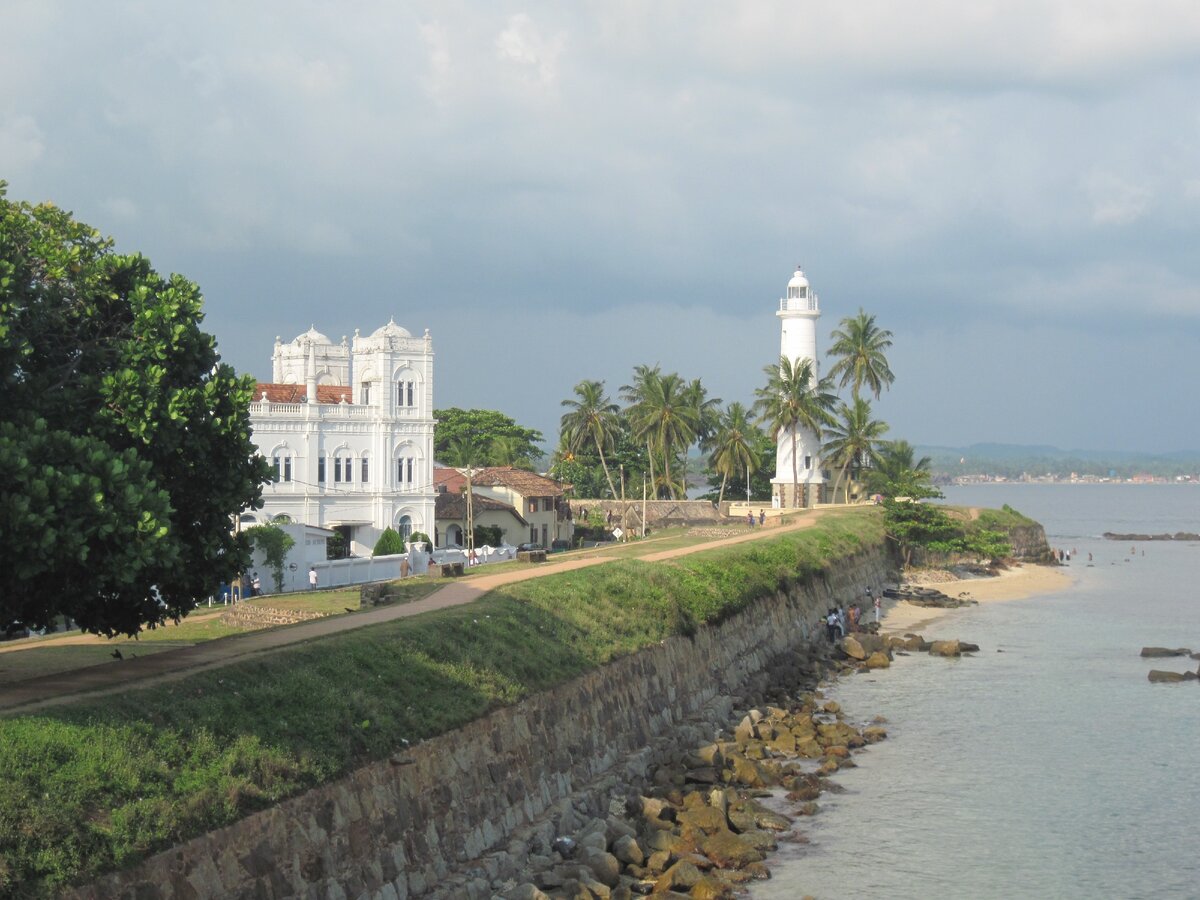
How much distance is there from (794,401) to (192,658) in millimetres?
63388

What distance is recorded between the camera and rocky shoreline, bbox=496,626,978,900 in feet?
64.4

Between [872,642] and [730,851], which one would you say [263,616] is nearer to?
[730,851]

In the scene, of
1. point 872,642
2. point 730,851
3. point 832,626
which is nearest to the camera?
point 730,851

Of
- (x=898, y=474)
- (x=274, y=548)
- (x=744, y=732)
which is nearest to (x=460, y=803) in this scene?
(x=744, y=732)

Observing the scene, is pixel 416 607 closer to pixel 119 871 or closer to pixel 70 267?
pixel 70 267

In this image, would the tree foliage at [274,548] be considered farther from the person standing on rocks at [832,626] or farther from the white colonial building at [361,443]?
the person standing on rocks at [832,626]

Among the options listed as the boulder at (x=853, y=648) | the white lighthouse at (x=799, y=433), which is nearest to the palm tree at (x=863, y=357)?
the white lighthouse at (x=799, y=433)

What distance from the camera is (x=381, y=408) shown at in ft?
215

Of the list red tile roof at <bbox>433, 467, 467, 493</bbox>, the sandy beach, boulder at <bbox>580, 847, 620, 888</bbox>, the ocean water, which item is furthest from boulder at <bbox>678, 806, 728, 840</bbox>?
red tile roof at <bbox>433, 467, 467, 493</bbox>

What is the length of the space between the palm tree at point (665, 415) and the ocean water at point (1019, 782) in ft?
113

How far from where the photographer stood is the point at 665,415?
269 ft

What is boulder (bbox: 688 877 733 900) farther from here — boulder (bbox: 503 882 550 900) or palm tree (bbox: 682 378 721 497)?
palm tree (bbox: 682 378 721 497)

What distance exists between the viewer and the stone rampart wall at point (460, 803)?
14992 millimetres

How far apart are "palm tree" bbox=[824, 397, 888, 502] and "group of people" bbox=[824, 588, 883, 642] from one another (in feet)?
91.3
